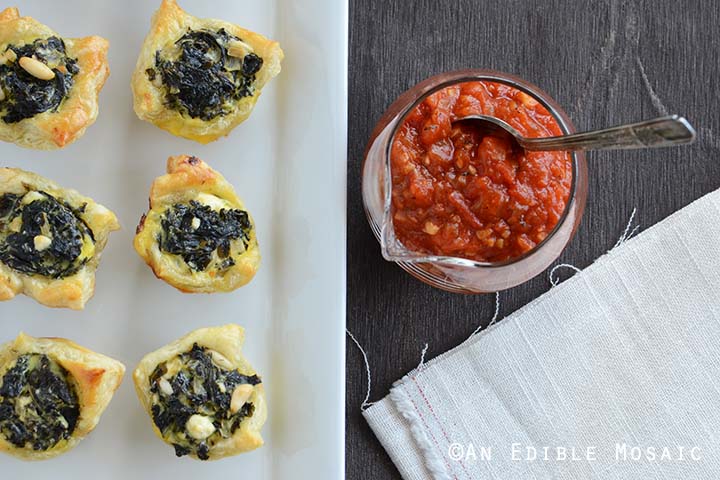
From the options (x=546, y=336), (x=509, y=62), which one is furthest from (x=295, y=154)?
(x=546, y=336)

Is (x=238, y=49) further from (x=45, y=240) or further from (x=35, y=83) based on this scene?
(x=45, y=240)

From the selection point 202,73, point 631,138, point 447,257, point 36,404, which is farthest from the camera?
point 202,73

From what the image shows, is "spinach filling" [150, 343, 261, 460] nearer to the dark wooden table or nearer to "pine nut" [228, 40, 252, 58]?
the dark wooden table

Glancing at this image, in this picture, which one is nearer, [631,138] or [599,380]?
[631,138]

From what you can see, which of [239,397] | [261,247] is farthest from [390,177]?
[239,397]

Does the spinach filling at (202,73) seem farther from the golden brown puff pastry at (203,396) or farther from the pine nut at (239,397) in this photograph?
the pine nut at (239,397)

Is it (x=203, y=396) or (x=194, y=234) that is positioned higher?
(x=194, y=234)

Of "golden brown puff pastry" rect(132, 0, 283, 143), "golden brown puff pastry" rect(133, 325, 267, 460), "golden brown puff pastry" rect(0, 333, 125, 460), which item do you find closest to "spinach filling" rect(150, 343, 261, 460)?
"golden brown puff pastry" rect(133, 325, 267, 460)
